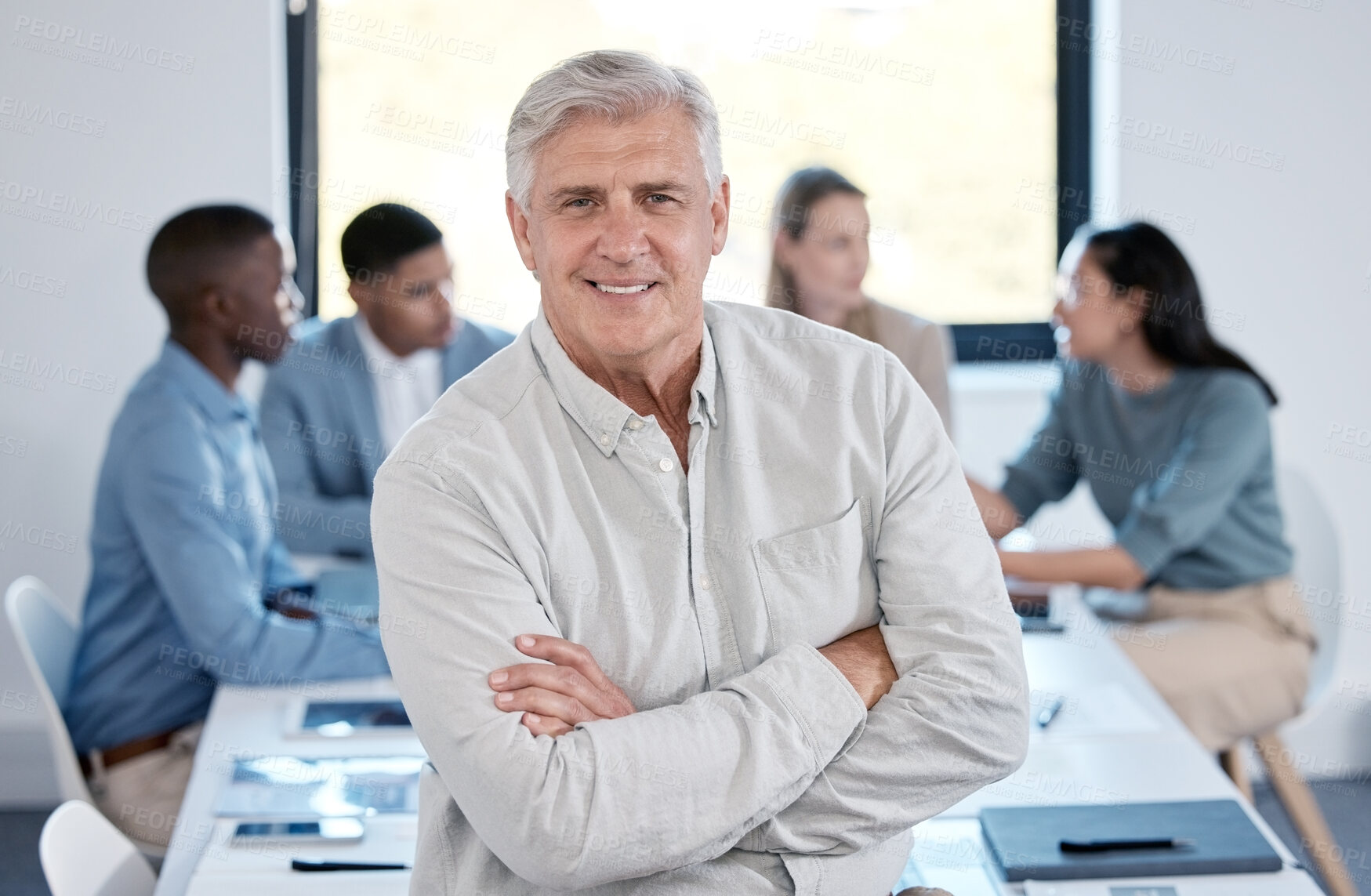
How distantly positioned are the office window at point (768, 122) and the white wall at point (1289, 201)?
449mm

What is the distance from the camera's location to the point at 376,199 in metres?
3.83

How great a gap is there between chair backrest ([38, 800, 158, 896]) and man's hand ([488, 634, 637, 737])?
64 centimetres

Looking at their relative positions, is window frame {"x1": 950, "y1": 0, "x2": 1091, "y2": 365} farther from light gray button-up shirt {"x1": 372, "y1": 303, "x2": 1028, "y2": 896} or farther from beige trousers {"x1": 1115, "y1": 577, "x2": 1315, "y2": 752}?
light gray button-up shirt {"x1": 372, "y1": 303, "x2": 1028, "y2": 896}

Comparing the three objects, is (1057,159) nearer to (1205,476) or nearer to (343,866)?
(1205,476)

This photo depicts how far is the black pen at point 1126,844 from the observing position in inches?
56.6

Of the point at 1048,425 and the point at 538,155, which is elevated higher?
the point at 538,155

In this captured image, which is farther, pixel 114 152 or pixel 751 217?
pixel 751 217

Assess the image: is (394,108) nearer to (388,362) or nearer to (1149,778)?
(388,362)

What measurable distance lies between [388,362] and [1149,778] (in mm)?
2244

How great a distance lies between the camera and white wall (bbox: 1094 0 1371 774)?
3467 mm

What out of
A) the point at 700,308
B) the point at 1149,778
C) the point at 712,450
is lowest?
the point at 1149,778

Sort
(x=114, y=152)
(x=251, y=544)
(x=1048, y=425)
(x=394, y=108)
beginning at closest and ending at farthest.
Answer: (x=251, y=544) → (x=1048, y=425) → (x=114, y=152) → (x=394, y=108)

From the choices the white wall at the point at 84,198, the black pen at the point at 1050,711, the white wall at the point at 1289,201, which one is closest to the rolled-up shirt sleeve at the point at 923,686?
the black pen at the point at 1050,711

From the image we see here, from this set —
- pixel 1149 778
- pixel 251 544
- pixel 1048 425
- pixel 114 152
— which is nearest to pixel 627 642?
pixel 1149 778
